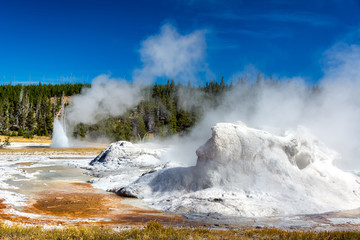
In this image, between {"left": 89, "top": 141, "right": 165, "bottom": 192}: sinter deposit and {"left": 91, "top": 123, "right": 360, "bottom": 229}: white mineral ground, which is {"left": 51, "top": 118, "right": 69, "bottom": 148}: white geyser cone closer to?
{"left": 89, "top": 141, "right": 165, "bottom": 192}: sinter deposit

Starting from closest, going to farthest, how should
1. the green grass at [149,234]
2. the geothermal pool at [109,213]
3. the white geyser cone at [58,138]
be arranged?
the green grass at [149,234] → the geothermal pool at [109,213] → the white geyser cone at [58,138]

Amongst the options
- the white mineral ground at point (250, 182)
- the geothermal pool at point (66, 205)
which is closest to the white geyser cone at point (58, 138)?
the geothermal pool at point (66, 205)

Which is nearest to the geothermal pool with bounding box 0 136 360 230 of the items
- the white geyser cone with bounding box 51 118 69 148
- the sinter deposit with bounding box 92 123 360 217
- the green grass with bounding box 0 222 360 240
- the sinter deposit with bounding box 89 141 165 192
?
the sinter deposit with bounding box 92 123 360 217

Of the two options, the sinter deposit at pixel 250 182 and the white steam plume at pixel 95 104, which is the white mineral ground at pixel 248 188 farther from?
the white steam plume at pixel 95 104

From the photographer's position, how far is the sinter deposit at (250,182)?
8359 millimetres

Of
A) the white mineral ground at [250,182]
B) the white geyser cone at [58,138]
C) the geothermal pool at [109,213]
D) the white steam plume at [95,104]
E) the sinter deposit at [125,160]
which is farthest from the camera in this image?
the white steam plume at [95,104]

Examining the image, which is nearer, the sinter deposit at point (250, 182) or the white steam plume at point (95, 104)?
the sinter deposit at point (250, 182)

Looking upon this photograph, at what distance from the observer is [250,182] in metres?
9.35

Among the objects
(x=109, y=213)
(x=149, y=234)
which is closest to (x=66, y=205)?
(x=109, y=213)

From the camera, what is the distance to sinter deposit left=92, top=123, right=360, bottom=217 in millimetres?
8359

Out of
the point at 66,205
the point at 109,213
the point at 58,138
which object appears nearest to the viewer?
the point at 109,213

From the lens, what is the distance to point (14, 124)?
62.5 meters

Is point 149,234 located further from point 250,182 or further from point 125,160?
point 125,160

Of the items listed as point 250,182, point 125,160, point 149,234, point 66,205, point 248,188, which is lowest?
point 66,205
